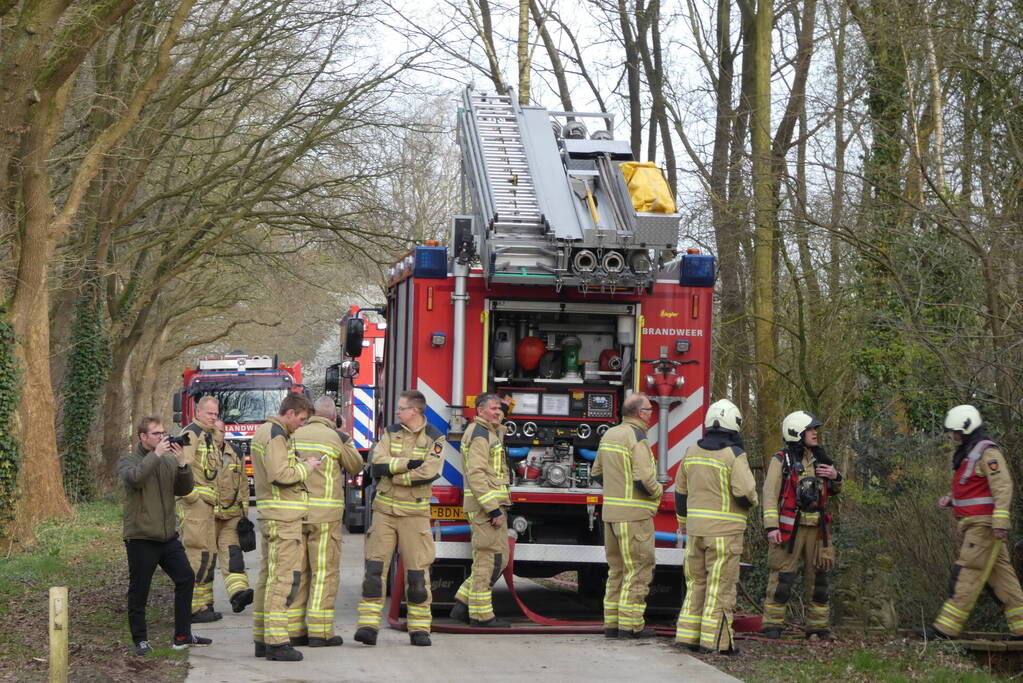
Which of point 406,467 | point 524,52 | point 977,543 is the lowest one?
point 977,543

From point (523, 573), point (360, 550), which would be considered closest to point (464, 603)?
point (523, 573)

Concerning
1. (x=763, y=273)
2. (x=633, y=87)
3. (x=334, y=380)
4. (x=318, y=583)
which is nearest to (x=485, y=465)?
(x=318, y=583)

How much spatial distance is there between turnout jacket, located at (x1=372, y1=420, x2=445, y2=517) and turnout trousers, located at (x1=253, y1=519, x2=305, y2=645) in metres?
0.76

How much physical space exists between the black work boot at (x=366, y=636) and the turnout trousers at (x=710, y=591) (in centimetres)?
220

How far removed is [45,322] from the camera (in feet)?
63.7

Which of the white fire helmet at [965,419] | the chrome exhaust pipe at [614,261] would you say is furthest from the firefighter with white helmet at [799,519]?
the chrome exhaust pipe at [614,261]

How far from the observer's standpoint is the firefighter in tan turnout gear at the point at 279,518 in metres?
9.40

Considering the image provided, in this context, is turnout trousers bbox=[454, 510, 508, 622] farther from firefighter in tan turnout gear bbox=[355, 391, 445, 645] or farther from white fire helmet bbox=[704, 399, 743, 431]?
white fire helmet bbox=[704, 399, 743, 431]

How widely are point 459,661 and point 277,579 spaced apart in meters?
1.37

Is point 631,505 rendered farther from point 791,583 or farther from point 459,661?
point 459,661

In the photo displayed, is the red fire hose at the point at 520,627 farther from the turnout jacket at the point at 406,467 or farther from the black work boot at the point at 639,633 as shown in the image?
the turnout jacket at the point at 406,467

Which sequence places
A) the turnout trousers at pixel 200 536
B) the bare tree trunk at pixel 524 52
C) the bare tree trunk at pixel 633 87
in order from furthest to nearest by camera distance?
the bare tree trunk at pixel 633 87 < the bare tree trunk at pixel 524 52 < the turnout trousers at pixel 200 536

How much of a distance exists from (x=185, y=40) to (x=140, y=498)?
13586 millimetres

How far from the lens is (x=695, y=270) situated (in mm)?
11344
